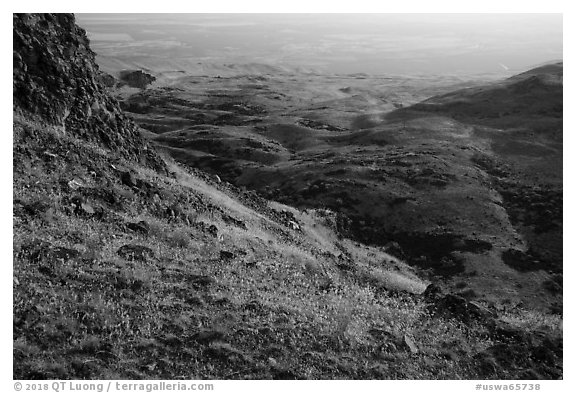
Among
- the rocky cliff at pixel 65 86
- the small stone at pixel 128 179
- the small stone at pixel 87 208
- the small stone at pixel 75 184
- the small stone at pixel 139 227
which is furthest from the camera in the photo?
the rocky cliff at pixel 65 86

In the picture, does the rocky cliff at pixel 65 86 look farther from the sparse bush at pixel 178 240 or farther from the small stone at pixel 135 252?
Result: the small stone at pixel 135 252

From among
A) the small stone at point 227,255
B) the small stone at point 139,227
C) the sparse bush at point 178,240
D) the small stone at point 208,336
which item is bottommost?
the small stone at point 208,336

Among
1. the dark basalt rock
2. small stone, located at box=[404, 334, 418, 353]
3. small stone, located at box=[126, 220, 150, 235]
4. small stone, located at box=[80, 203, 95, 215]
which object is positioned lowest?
small stone, located at box=[404, 334, 418, 353]

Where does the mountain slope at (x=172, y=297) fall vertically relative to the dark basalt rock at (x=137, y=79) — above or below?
below

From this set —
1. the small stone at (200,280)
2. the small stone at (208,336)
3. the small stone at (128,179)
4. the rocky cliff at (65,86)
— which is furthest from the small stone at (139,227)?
the rocky cliff at (65,86)

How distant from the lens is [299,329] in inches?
653

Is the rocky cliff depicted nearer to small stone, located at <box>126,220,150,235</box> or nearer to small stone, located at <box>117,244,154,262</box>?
small stone, located at <box>126,220,150,235</box>

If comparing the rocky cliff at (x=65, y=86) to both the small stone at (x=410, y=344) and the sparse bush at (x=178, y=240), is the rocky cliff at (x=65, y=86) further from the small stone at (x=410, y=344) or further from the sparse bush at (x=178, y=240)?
the small stone at (x=410, y=344)

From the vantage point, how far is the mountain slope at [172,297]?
45.0 ft

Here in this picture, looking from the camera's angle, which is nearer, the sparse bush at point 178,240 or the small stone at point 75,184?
the sparse bush at point 178,240

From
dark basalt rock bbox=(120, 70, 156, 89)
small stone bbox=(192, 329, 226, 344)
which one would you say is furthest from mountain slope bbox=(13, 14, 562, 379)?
dark basalt rock bbox=(120, 70, 156, 89)

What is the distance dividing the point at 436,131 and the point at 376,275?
73.8m

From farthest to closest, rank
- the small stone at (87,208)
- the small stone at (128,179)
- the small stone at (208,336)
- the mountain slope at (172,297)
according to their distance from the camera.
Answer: the small stone at (128,179) → the small stone at (87,208) → the small stone at (208,336) → the mountain slope at (172,297)

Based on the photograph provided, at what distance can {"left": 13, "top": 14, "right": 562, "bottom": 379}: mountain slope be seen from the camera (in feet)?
A: 45.0
